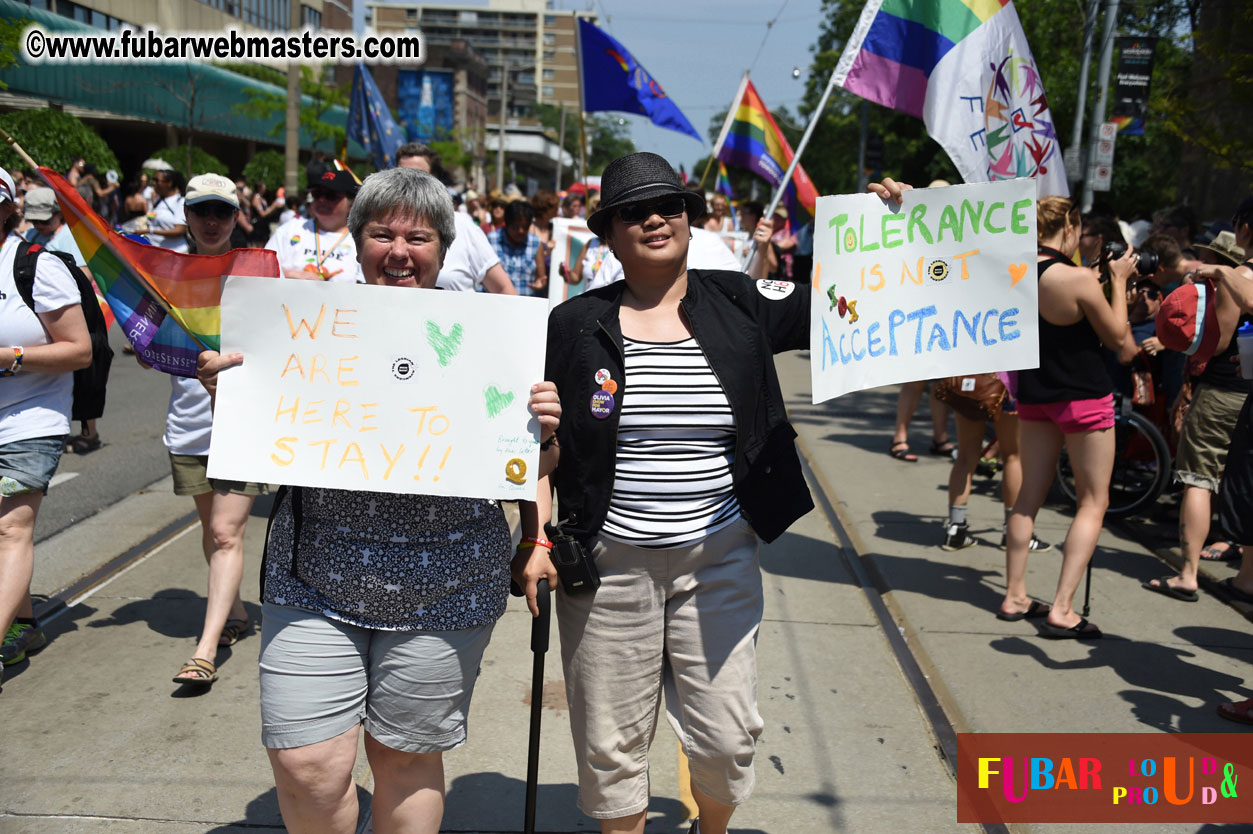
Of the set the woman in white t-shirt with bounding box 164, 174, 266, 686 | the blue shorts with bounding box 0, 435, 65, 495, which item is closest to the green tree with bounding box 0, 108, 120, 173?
the woman in white t-shirt with bounding box 164, 174, 266, 686

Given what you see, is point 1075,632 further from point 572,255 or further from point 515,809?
point 572,255

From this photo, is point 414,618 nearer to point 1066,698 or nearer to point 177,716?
point 177,716

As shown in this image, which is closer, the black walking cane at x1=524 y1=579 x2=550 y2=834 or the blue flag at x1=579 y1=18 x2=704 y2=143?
the black walking cane at x1=524 y1=579 x2=550 y2=834

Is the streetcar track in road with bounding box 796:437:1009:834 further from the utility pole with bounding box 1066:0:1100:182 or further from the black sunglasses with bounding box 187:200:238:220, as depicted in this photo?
the utility pole with bounding box 1066:0:1100:182

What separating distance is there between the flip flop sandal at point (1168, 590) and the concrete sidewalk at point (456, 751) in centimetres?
165

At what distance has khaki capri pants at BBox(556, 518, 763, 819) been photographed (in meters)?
2.86

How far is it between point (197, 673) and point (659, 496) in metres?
2.37

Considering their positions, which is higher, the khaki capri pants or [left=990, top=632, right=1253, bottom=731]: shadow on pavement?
the khaki capri pants

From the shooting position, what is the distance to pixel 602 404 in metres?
2.79

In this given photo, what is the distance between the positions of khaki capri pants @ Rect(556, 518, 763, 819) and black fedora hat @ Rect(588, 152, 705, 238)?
2.73 ft

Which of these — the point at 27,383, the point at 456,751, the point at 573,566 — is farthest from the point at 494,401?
the point at 27,383

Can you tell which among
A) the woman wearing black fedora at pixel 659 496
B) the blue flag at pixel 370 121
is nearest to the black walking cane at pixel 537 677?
the woman wearing black fedora at pixel 659 496

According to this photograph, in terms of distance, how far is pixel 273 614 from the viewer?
260 centimetres

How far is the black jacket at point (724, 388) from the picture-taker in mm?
2811
